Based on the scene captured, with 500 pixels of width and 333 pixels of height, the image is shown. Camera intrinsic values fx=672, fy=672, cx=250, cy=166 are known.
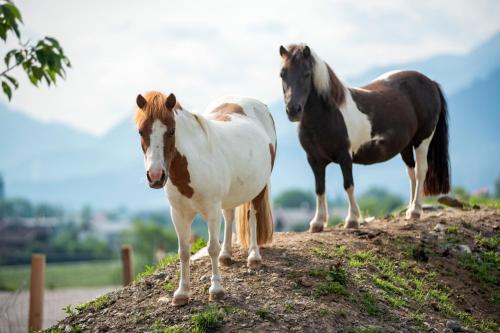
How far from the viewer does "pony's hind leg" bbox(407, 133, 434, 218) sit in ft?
33.8

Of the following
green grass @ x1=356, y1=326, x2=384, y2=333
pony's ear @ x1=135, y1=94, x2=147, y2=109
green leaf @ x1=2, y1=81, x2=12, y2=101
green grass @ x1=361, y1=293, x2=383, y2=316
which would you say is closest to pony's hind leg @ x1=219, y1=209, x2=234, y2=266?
green grass @ x1=361, y1=293, x2=383, y2=316

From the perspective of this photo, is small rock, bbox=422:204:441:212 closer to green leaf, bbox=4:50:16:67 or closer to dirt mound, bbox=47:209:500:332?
dirt mound, bbox=47:209:500:332

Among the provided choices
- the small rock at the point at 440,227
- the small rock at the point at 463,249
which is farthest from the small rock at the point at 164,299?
the small rock at the point at 440,227

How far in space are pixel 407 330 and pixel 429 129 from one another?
4544 millimetres

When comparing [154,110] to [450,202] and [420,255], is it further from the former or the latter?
[450,202]

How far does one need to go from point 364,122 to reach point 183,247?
387 centimetres

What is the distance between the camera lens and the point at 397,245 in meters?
8.78

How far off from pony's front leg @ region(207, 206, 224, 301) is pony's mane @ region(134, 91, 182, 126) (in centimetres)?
105

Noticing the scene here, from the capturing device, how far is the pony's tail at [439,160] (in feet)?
35.2

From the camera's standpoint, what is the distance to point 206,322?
20.0 feet

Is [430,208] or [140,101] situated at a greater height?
[140,101]

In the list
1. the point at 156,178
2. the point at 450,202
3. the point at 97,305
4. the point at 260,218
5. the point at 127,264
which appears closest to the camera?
the point at 156,178

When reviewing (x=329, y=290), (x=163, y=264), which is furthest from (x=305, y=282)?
(x=163, y=264)

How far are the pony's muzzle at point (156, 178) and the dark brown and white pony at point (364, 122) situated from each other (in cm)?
291
